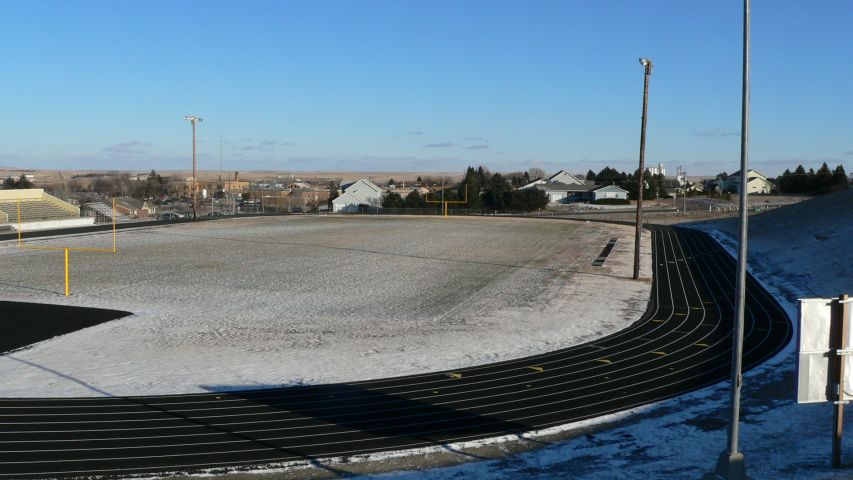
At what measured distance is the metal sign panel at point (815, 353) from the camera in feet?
30.2

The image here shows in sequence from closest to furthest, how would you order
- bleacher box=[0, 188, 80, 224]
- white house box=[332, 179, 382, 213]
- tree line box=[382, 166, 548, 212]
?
1. bleacher box=[0, 188, 80, 224]
2. tree line box=[382, 166, 548, 212]
3. white house box=[332, 179, 382, 213]

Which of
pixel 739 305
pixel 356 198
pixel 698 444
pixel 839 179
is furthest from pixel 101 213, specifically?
pixel 839 179

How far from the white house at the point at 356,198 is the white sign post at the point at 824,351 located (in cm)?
9786

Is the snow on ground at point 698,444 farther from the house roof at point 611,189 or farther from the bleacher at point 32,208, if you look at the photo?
the house roof at point 611,189

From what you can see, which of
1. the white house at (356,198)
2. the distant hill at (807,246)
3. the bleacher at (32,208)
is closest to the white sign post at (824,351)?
the distant hill at (807,246)

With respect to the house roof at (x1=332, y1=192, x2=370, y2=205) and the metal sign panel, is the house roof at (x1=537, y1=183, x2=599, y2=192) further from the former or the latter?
the metal sign panel

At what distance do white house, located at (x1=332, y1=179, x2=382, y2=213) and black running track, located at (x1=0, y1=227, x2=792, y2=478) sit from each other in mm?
90200

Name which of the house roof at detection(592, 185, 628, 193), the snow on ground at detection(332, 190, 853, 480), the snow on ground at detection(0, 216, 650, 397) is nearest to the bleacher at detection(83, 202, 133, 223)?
the snow on ground at detection(0, 216, 650, 397)

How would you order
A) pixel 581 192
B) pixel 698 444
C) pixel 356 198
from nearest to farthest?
pixel 698 444 < pixel 356 198 < pixel 581 192

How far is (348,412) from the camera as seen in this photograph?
13.7m

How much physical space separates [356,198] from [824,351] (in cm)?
10198

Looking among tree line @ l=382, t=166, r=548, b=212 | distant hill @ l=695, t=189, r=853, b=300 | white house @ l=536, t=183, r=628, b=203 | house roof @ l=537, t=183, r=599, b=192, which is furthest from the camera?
house roof @ l=537, t=183, r=599, b=192

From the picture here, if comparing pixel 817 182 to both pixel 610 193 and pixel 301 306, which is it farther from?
pixel 301 306

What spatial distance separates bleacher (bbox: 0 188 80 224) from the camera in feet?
197
